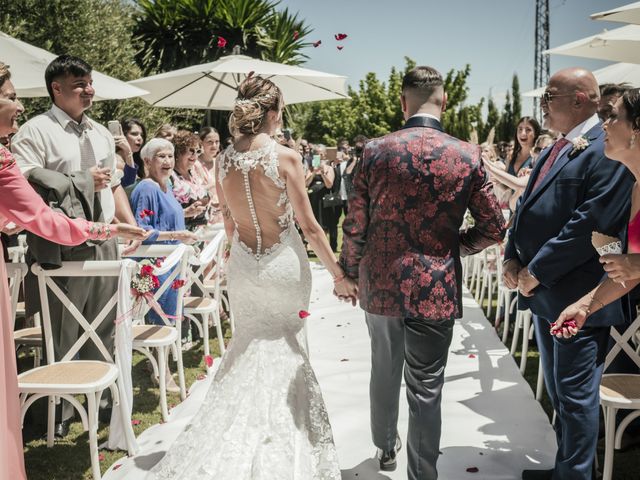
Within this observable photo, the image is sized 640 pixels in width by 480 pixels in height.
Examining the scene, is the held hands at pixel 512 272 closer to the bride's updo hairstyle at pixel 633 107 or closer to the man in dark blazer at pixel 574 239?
the man in dark blazer at pixel 574 239

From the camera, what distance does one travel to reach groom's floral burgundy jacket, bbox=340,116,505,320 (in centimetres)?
298

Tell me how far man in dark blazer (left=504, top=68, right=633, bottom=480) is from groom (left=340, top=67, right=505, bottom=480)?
0.27 metres

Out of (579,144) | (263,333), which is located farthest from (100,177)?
(579,144)

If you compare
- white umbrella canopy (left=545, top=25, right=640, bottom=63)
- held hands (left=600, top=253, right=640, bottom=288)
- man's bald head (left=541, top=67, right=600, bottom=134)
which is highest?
white umbrella canopy (left=545, top=25, right=640, bottom=63)

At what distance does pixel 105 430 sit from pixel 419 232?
291 centimetres

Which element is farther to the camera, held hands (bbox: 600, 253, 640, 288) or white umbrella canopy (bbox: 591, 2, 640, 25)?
white umbrella canopy (bbox: 591, 2, 640, 25)

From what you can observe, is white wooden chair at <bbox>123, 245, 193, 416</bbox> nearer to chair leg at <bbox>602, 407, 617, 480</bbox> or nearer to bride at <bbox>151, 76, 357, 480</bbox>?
bride at <bbox>151, 76, 357, 480</bbox>

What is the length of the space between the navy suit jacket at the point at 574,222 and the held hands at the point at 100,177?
2.87 m

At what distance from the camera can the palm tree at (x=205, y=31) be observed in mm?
22688

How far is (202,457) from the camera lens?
123 inches

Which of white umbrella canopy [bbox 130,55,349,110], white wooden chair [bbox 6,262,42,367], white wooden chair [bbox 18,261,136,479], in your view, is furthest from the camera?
white umbrella canopy [bbox 130,55,349,110]

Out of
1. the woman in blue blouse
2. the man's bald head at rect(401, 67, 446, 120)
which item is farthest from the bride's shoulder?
the woman in blue blouse

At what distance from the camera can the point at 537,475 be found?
3447mm

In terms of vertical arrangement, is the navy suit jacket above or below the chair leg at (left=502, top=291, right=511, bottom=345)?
above
